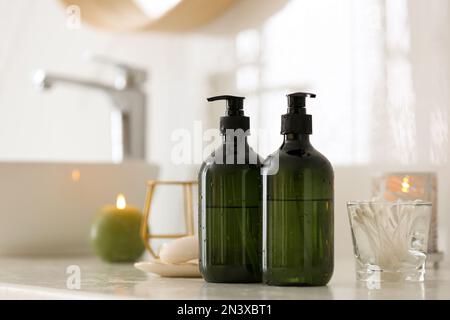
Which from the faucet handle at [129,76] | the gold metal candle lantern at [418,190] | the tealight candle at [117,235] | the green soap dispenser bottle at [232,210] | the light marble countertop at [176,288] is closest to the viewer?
Result: the light marble countertop at [176,288]

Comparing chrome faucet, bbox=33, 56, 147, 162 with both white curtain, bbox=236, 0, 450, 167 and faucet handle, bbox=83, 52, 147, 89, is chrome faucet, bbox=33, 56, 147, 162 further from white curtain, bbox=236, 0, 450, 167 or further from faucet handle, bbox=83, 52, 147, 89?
white curtain, bbox=236, 0, 450, 167

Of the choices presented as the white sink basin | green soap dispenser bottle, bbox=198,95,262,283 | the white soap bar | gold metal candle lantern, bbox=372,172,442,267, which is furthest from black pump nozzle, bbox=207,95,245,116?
the white sink basin

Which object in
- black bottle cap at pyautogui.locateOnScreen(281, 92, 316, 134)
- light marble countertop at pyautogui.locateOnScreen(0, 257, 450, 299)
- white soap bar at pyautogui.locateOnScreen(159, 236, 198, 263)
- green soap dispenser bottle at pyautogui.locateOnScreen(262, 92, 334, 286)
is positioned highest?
black bottle cap at pyautogui.locateOnScreen(281, 92, 316, 134)

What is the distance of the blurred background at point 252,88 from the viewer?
1125 millimetres

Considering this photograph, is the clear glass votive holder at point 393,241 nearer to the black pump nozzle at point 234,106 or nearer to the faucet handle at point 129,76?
the black pump nozzle at point 234,106

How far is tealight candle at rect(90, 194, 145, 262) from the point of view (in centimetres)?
116

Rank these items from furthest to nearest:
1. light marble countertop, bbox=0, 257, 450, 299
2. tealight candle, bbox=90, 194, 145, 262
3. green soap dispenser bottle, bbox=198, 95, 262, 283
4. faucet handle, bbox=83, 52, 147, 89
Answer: faucet handle, bbox=83, 52, 147, 89, tealight candle, bbox=90, 194, 145, 262, green soap dispenser bottle, bbox=198, 95, 262, 283, light marble countertop, bbox=0, 257, 450, 299

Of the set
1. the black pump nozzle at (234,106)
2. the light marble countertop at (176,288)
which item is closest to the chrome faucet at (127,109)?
the light marble countertop at (176,288)

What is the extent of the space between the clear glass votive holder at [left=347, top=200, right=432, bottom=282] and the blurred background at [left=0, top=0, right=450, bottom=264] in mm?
245

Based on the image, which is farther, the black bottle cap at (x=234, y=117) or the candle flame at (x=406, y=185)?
the candle flame at (x=406, y=185)

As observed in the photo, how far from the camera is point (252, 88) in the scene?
1369 millimetres

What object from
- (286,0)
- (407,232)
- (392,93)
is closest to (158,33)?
(286,0)

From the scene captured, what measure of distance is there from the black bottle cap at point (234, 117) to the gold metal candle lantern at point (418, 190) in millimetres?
288

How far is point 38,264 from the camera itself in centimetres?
112
